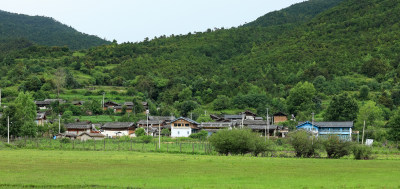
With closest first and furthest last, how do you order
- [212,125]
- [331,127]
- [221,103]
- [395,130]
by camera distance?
[395,130] < [331,127] < [212,125] < [221,103]

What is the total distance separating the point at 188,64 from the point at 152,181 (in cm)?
13460

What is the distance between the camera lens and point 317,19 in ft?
623

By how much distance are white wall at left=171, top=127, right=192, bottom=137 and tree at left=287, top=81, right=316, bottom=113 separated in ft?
95.9

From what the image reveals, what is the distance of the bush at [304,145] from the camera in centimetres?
4981

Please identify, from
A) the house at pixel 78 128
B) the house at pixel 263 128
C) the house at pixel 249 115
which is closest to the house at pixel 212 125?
the house at pixel 263 128

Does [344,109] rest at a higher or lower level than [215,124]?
higher

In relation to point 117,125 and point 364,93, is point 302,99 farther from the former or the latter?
point 117,125

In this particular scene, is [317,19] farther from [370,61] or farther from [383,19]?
[370,61]

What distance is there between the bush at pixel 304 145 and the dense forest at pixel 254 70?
999 inches

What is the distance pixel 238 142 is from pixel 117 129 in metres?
41.2

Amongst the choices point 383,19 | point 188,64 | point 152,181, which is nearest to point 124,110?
point 188,64

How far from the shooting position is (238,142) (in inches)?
1976

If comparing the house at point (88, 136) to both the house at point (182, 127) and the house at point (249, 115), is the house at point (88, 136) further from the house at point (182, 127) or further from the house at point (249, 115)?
the house at point (249, 115)

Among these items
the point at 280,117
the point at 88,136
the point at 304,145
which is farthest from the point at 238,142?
the point at 280,117
